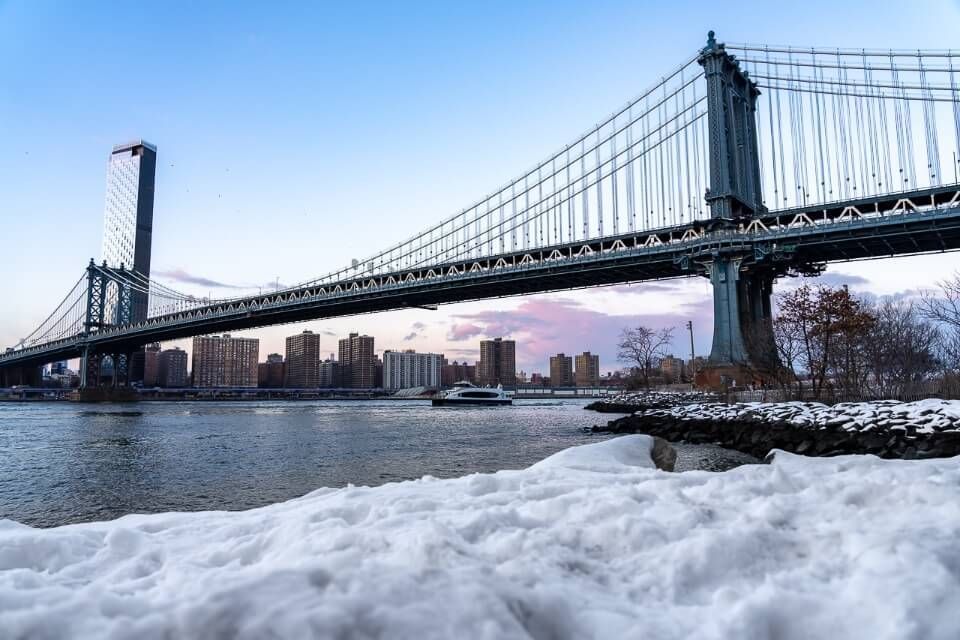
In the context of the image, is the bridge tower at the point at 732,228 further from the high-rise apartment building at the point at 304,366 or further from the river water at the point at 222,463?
the high-rise apartment building at the point at 304,366

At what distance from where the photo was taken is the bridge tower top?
31844 millimetres

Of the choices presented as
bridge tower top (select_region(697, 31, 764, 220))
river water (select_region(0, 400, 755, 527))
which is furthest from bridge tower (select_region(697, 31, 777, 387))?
river water (select_region(0, 400, 755, 527))

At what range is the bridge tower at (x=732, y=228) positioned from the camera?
28906mm

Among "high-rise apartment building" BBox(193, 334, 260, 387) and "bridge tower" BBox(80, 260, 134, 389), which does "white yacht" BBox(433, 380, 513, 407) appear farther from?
"high-rise apartment building" BBox(193, 334, 260, 387)

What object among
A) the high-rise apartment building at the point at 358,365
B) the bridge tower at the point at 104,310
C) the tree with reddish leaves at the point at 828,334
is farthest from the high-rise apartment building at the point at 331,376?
the tree with reddish leaves at the point at 828,334

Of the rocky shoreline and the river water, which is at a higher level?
the rocky shoreline

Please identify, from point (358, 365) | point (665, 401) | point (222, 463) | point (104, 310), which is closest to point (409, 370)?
point (358, 365)

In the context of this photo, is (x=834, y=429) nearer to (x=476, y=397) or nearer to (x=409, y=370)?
(x=476, y=397)

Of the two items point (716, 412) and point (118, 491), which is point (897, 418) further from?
point (118, 491)

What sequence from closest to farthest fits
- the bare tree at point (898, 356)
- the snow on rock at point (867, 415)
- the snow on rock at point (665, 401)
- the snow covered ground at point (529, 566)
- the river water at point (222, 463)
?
1. the snow covered ground at point (529, 566)
2. the river water at point (222, 463)
3. the snow on rock at point (867, 415)
4. the bare tree at point (898, 356)
5. the snow on rock at point (665, 401)

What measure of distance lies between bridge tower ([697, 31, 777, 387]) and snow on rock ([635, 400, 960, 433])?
10309 millimetres

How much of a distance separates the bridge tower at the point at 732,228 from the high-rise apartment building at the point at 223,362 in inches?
4135

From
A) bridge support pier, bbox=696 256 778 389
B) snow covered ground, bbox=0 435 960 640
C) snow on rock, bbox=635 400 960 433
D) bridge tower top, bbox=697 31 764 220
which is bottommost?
snow on rock, bbox=635 400 960 433

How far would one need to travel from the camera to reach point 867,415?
1240 centimetres
